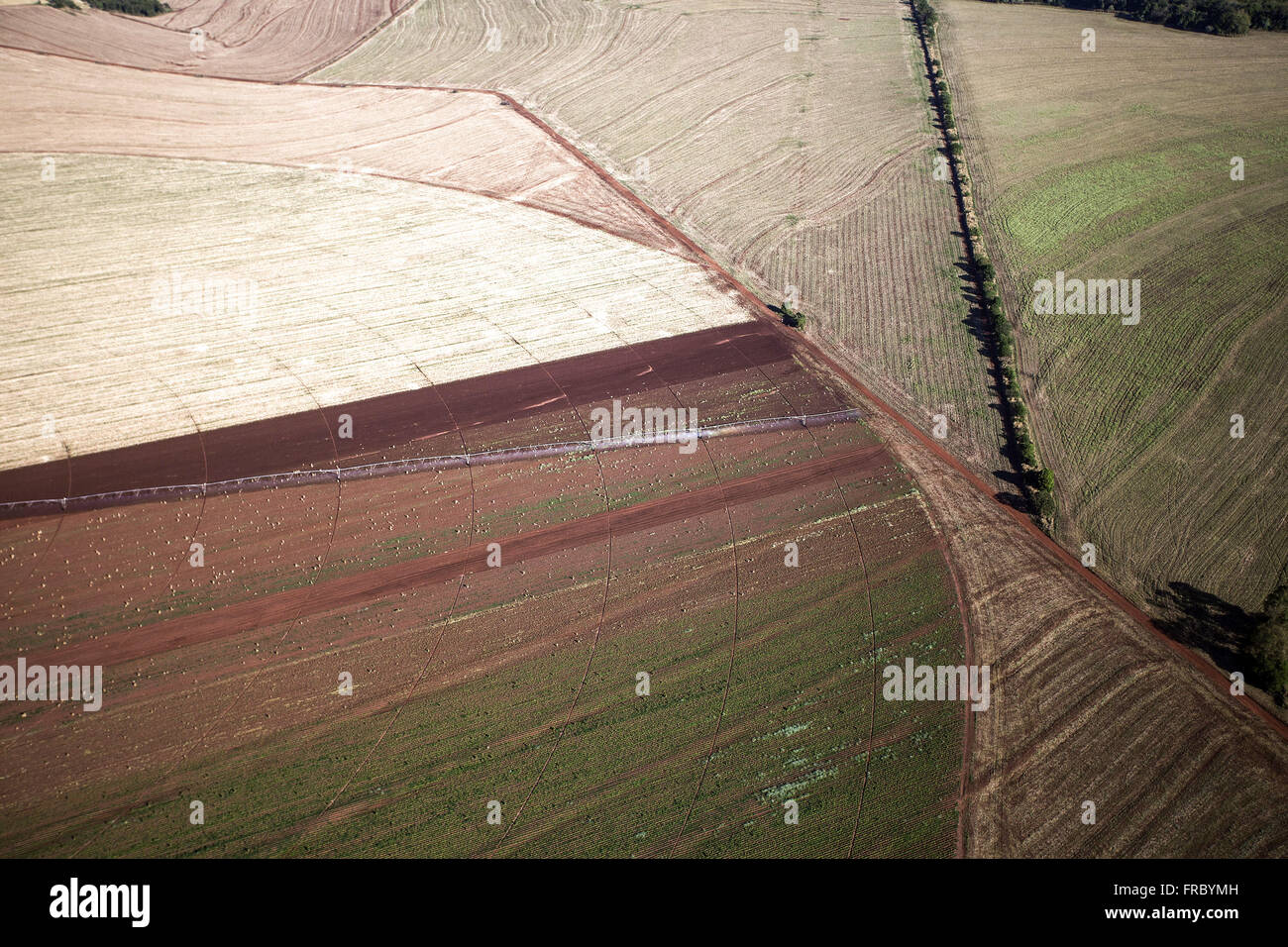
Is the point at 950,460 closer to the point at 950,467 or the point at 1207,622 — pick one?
the point at 950,467

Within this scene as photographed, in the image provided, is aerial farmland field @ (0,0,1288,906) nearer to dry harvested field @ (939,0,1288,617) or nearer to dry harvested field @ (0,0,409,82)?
dry harvested field @ (939,0,1288,617)

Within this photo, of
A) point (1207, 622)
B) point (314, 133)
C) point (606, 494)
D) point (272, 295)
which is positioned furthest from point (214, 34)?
point (1207, 622)

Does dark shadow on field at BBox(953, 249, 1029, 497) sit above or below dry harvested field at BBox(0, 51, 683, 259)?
below

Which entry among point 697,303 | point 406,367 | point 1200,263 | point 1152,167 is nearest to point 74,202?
point 406,367

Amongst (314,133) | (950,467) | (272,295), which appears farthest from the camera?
(314,133)

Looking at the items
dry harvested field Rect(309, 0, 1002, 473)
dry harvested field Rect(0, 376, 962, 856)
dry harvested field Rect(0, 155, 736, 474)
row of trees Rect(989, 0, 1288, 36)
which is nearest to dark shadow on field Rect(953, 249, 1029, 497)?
dry harvested field Rect(309, 0, 1002, 473)

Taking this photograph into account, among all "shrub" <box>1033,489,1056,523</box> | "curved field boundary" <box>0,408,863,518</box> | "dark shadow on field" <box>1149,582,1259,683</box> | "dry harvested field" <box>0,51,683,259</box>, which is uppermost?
"dry harvested field" <box>0,51,683,259</box>
